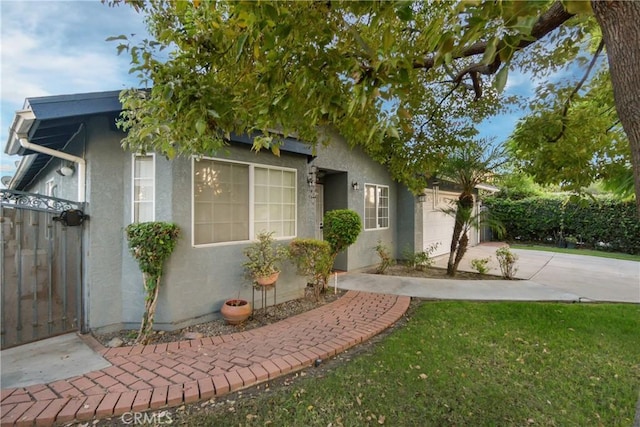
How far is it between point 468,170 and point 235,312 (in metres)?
7.64

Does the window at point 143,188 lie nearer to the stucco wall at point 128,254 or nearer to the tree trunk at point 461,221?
the stucco wall at point 128,254

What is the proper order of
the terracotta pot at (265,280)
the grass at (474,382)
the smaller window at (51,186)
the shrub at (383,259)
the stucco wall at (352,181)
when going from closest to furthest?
the grass at (474,382) → the terracotta pot at (265,280) → the smaller window at (51,186) → the stucco wall at (352,181) → the shrub at (383,259)

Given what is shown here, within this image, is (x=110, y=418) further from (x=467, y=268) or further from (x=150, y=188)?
(x=467, y=268)

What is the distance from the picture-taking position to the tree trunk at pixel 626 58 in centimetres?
172

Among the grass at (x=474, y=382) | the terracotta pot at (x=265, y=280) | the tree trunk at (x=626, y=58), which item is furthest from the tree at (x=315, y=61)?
the terracotta pot at (x=265, y=280)

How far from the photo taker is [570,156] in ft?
16.8

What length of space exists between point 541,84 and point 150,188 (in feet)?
25.3

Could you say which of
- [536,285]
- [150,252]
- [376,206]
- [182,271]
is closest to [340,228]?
[376,206]

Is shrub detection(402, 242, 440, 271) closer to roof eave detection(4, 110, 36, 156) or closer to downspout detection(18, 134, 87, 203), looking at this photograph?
downspout detection(18, 134, 87, 203)

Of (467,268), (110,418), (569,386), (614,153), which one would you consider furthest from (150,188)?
(467,268)

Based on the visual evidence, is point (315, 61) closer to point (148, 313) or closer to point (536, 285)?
point (148, 313)

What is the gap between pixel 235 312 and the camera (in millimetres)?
5281

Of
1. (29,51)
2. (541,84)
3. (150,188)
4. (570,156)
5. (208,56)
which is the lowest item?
(150,188)

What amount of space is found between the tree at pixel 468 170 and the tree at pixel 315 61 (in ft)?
18.2
